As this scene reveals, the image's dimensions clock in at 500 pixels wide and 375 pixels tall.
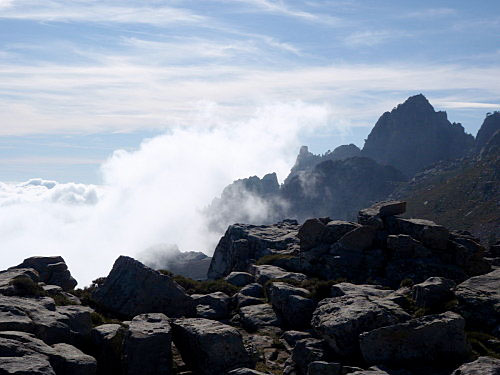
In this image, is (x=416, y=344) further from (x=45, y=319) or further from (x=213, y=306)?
(x=45, y=319)

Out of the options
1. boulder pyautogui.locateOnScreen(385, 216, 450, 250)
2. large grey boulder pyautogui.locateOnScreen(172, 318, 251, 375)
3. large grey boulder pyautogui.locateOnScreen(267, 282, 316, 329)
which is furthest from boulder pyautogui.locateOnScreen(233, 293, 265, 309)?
boulder pyautogui.locateOnScreen(385, 216, 450, 250)

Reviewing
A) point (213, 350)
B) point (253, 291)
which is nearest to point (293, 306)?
point (253, 291)

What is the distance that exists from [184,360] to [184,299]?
743 cm

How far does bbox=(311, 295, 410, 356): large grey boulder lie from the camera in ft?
69.0

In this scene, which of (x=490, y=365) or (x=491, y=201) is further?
(x=491, y=201)

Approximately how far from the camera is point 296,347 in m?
22.0

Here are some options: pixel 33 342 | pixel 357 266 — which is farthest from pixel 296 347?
pixel 357 266

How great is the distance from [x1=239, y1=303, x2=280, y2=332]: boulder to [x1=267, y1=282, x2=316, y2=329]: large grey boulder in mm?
A: 475

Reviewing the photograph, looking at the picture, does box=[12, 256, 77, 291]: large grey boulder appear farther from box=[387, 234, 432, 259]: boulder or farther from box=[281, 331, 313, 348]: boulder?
box=[387, 234, 432, 259]: boulder

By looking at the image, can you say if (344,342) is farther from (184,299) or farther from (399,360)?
(184,299)

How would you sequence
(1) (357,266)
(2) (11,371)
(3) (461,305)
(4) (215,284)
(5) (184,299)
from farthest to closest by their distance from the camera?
(1) (357,266) < (4) (215,284) < (5) (184,299) < (3) (461,305) < (2) (11,371)

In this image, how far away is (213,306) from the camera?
30.2 metres

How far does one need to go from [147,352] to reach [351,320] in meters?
8.87

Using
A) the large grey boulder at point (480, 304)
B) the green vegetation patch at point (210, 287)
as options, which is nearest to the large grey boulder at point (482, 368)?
the large grey boulder at point (480, 304)
